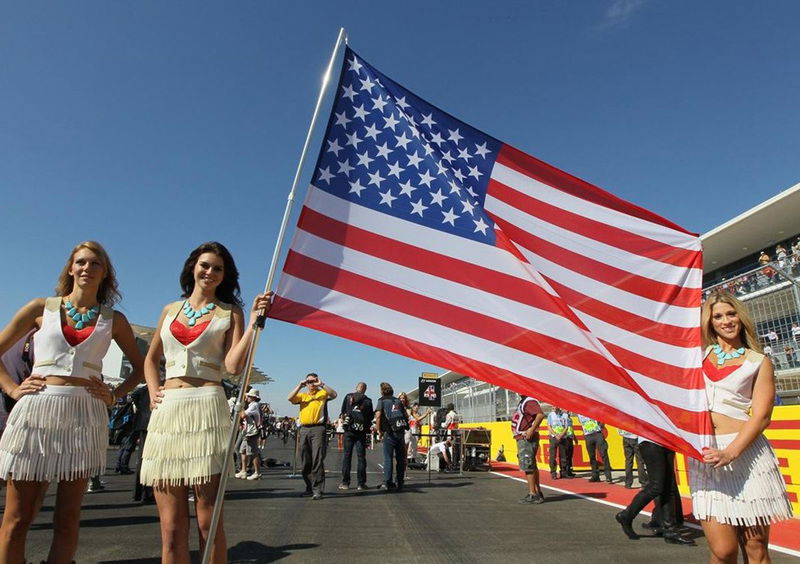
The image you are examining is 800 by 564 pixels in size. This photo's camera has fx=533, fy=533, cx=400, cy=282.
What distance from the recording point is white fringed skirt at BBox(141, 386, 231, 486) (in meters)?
2.28

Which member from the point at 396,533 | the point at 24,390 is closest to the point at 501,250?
the point at 24,390

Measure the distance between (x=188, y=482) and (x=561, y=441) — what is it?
Result: 10302 mm

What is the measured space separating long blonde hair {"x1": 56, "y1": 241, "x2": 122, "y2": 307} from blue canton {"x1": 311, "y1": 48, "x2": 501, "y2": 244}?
1.27 metres

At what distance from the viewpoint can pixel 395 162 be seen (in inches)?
133

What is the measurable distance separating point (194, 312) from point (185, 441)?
0.61 meters

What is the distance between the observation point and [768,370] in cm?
281

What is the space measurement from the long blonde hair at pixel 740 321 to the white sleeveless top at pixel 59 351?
341cm

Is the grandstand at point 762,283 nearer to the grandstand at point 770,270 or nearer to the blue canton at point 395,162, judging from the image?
the grandstand at point 770,270

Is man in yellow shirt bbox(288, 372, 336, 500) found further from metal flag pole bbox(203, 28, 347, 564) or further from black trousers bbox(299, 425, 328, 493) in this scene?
metal flag pole bbox(203, 28, 347, 564)

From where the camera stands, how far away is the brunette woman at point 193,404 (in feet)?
7.48

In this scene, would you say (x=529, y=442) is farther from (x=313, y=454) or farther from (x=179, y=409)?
(x=179, y=409)

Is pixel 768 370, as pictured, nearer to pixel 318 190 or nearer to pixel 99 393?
pixel 318 190

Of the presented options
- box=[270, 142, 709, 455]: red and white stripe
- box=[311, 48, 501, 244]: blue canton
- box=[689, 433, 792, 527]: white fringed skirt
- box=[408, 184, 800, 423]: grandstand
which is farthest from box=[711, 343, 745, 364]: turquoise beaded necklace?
box=[408, 184, 800, 423]: grandstand

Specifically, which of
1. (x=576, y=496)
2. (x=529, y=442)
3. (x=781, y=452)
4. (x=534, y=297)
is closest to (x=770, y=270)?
(x=781, y=452)
